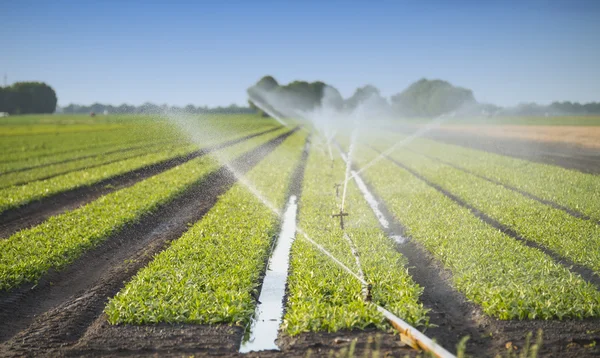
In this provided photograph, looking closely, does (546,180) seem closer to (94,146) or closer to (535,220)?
(535,220)

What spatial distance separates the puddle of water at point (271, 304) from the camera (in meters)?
6.07

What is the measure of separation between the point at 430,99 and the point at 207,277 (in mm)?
115042

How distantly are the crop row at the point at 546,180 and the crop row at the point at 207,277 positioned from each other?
8863mm

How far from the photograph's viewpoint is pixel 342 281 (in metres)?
7.41

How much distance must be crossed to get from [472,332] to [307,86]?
118m

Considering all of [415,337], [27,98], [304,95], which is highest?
[304,95]

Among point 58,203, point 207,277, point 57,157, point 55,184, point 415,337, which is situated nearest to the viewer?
point 415,337

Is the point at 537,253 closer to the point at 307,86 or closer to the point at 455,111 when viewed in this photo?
the point at 455,111

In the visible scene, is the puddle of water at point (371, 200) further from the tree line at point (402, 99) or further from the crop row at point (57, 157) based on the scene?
the tree line at point (402, 99)

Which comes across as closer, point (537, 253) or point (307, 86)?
point (537, 253)

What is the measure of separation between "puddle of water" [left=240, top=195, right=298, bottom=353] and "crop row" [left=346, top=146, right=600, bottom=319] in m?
2.94

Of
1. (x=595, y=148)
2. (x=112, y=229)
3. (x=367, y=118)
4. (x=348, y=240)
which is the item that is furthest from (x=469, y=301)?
(x=367, y=118)

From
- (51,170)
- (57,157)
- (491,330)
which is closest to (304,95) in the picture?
(57,157)

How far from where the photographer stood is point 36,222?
1316cm
